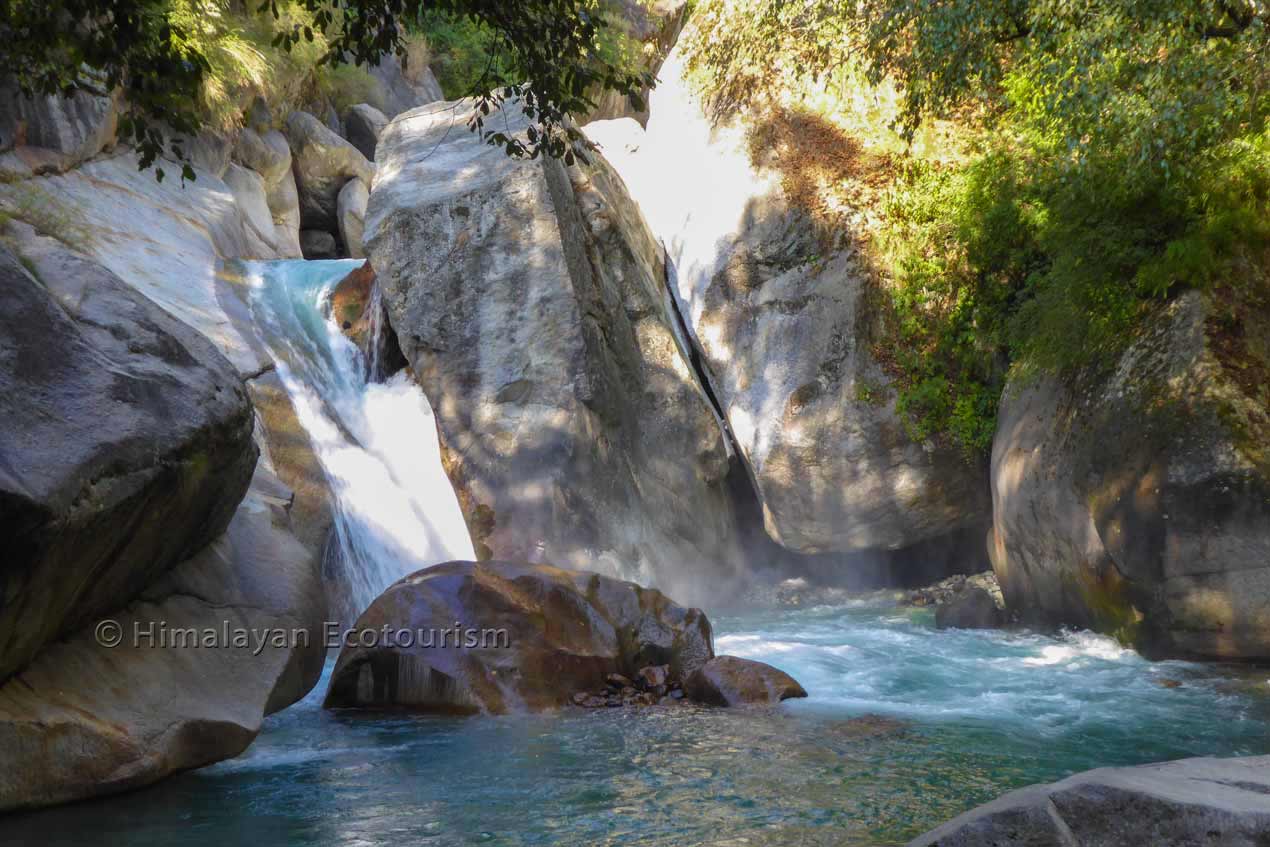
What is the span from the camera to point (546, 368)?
11977 mm

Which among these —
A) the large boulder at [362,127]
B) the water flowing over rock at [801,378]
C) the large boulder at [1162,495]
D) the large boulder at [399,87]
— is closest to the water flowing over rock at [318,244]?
the large boulder at [362,127]

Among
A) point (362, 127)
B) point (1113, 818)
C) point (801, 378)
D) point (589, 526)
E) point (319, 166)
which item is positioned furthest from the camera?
point (362, 127)

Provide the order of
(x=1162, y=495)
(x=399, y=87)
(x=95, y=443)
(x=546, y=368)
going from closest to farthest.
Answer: (x=95, y=443) → (x=1162, y=495) → (x=546, y=368) → (x=399, y=87)

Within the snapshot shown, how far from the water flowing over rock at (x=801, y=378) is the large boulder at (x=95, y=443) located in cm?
715

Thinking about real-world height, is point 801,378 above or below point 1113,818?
above

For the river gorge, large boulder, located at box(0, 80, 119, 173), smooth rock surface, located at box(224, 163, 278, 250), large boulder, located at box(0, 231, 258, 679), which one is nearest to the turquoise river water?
the river gorge

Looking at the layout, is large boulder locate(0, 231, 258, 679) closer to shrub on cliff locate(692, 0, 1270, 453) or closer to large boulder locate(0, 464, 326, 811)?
large boulder locate(0, 464, 326, 811)

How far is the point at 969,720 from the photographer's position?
7.07 m

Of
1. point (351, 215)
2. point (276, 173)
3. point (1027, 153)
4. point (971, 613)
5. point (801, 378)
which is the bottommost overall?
point (971, 613)

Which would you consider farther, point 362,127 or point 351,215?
point 362,127

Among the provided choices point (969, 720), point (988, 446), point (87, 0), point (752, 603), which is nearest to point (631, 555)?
point (752, 603)

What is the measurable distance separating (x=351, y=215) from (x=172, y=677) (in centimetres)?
1766

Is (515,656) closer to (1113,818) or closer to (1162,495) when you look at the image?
(1162,495)

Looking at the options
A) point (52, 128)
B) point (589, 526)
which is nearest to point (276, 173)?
point (52, 128)
